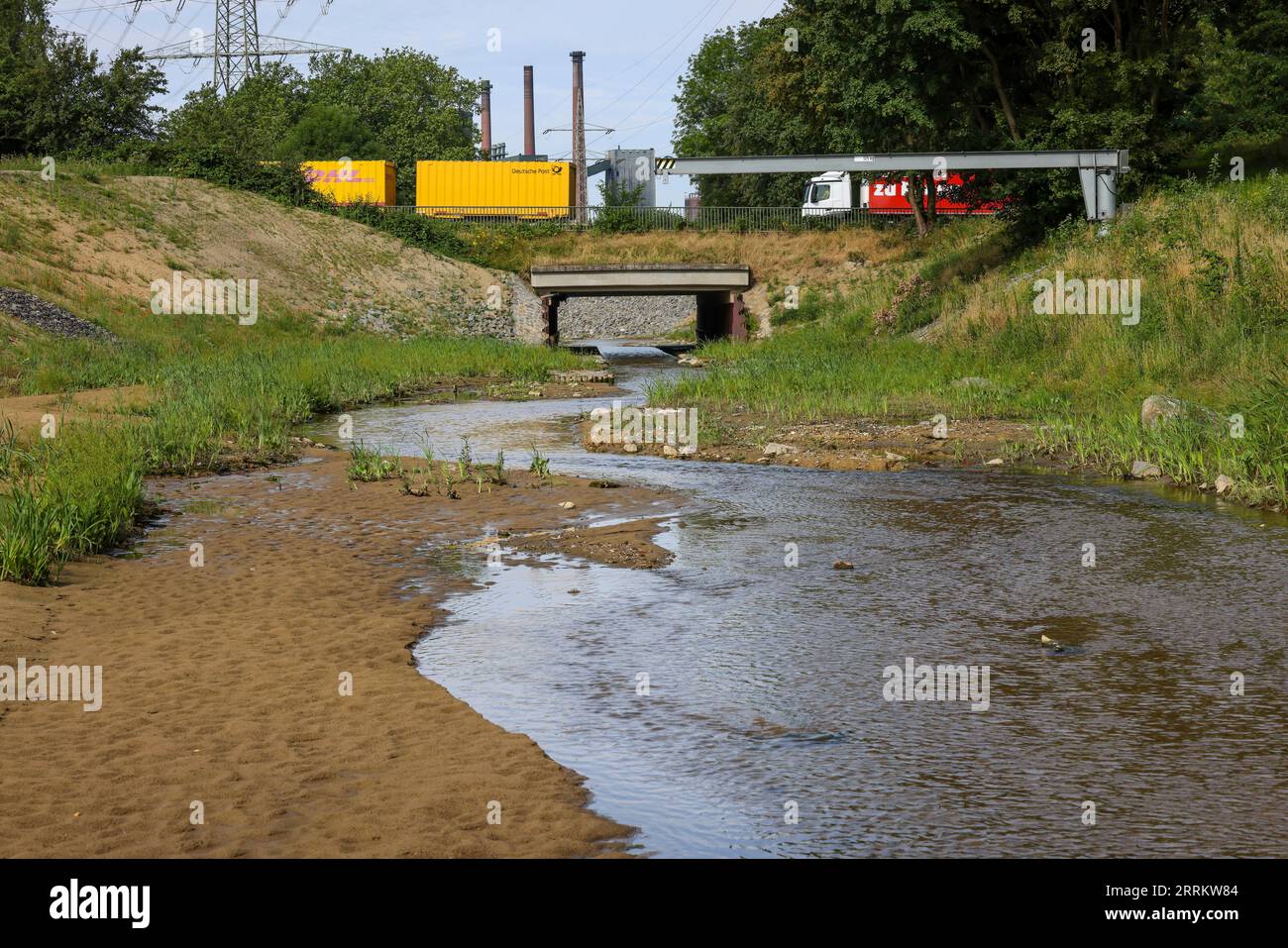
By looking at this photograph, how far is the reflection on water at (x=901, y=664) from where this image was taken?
270 inches

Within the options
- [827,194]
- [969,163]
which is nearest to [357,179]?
[827,194]

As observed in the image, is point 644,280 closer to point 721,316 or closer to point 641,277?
point 641,277

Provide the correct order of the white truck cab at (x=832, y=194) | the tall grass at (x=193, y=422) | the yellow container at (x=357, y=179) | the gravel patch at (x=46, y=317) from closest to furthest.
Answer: the tall grass at (x=193, y=422) → the gravel patch at (x=46, y=317) → the white truck cab at (x=832, y=194) → the yellow container at (x=357, y=179)

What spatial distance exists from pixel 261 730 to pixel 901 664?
181 inches

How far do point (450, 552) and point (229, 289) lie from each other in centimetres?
3760

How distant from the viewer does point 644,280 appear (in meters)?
55.6

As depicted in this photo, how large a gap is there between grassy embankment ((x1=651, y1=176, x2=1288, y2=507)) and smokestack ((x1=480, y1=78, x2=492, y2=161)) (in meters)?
77.9

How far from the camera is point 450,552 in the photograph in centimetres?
1420

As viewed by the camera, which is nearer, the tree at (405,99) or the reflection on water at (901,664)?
the reflection on water at (901,664)

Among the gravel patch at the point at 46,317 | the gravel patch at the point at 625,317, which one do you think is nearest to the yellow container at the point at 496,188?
the gravel patch at the point at 625,317

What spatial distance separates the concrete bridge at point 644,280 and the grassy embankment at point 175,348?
333cm

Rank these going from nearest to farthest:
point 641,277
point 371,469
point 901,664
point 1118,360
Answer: point 901,664, point 371,469, point 1118,360, point 641,277

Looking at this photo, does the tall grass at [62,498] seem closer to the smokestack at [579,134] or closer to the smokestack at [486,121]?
the smokestack at [579,134]
